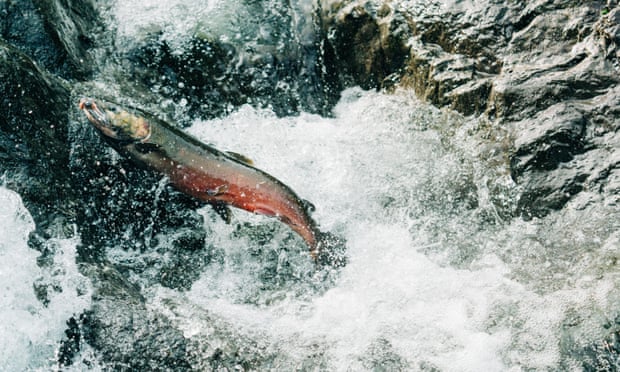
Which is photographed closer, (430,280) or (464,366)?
(464,366)

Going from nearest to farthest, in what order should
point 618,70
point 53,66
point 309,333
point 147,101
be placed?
point 309,333 → point 618,70 → point 53,66 → point 147,101

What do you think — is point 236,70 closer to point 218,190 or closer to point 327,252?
point 218,190

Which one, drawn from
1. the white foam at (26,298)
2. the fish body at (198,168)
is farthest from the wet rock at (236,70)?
the white foam at (26,298)

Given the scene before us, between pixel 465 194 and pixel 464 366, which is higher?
pixel 465 194

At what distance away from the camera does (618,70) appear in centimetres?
405

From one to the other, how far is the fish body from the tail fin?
2 centimetres

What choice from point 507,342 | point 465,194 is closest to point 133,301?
point 507,342

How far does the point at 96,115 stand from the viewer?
385 centimetres

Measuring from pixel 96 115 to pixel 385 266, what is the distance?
214 centimetres

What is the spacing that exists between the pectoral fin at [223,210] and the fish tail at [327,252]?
0.61 meters

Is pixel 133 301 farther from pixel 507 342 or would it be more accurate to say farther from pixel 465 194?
pixel 465 194

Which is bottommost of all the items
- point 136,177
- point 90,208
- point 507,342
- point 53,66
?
point 507,342

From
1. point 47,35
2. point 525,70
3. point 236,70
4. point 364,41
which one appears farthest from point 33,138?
point 525,70

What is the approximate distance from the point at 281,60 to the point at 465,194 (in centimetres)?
206
